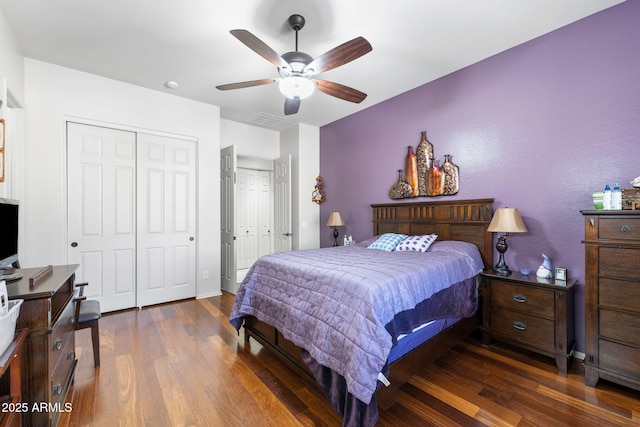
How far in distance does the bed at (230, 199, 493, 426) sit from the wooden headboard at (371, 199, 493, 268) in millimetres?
15

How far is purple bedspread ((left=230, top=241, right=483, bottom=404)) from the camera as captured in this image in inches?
59.0

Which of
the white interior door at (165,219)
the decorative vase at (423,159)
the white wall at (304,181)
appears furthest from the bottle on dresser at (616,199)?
the white interior door at (165,219)

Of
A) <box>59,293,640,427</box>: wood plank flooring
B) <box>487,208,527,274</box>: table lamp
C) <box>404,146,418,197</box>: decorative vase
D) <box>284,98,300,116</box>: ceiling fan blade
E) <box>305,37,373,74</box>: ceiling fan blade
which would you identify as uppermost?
<box>305,37,373,74</box>: ceiling fan blade

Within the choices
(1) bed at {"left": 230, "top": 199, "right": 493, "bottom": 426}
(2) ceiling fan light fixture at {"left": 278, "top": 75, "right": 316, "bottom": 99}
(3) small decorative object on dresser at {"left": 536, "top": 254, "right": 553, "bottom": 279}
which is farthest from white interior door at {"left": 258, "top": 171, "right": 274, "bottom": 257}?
(3) small decorative object on dresser at {"left": 536, "top": 254, "right": 553, "bottom": 279}

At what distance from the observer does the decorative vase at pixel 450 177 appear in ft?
10.6

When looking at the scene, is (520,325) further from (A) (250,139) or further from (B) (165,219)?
(A) (250,139)

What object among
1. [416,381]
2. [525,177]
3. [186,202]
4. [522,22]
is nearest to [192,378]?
[416,381]

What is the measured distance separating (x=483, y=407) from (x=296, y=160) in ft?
13.7

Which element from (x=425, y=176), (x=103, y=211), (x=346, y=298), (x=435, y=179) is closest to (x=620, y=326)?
(x=346, y=298)

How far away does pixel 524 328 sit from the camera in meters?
2.36

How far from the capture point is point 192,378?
2098 mm

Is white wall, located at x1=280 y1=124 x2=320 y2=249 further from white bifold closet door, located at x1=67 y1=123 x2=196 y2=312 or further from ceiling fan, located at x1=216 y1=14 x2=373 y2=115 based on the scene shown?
ceiling fan, located at x1=216 y1=14 x2=373 y2=115

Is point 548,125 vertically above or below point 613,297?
above

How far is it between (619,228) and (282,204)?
4.25m
